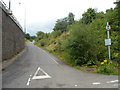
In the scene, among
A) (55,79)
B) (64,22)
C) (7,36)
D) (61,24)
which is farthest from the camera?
(61,24)

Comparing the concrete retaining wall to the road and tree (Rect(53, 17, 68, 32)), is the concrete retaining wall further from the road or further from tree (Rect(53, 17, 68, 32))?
tree (Rect(53, 17, 68, 32))

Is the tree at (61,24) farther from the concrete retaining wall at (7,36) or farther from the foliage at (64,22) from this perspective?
the concrete retaining wall at (7,36)

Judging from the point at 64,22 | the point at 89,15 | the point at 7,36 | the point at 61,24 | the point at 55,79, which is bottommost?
the point at 55,79

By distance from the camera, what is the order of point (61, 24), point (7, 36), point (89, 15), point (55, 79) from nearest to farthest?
point (55, 79) → point (7, 36) → point (89, 15) → point (61, 24)

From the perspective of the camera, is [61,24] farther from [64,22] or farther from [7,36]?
[7,36]

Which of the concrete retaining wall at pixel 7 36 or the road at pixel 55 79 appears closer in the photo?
the road at pixel 55 79

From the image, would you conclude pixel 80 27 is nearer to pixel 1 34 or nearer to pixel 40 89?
pixel 40 89

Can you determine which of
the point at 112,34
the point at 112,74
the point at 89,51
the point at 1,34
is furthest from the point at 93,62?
the point at 1,34

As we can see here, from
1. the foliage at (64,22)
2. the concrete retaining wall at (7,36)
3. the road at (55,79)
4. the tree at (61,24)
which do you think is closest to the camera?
the road at (55,79)

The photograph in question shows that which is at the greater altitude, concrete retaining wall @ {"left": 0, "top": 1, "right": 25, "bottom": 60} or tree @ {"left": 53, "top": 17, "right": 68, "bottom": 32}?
tree @ {"left": 53, "top": 17, "right": 68, "bottom": 32}

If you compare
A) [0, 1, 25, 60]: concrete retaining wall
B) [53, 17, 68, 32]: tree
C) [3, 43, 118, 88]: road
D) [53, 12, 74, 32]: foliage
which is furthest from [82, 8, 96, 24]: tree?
[3, 43, 118, 88]: road

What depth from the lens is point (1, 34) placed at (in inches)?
523

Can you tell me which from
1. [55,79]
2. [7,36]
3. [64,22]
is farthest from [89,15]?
[55,79]

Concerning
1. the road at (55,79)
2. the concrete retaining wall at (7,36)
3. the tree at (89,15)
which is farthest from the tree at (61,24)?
the road at (55,79)
